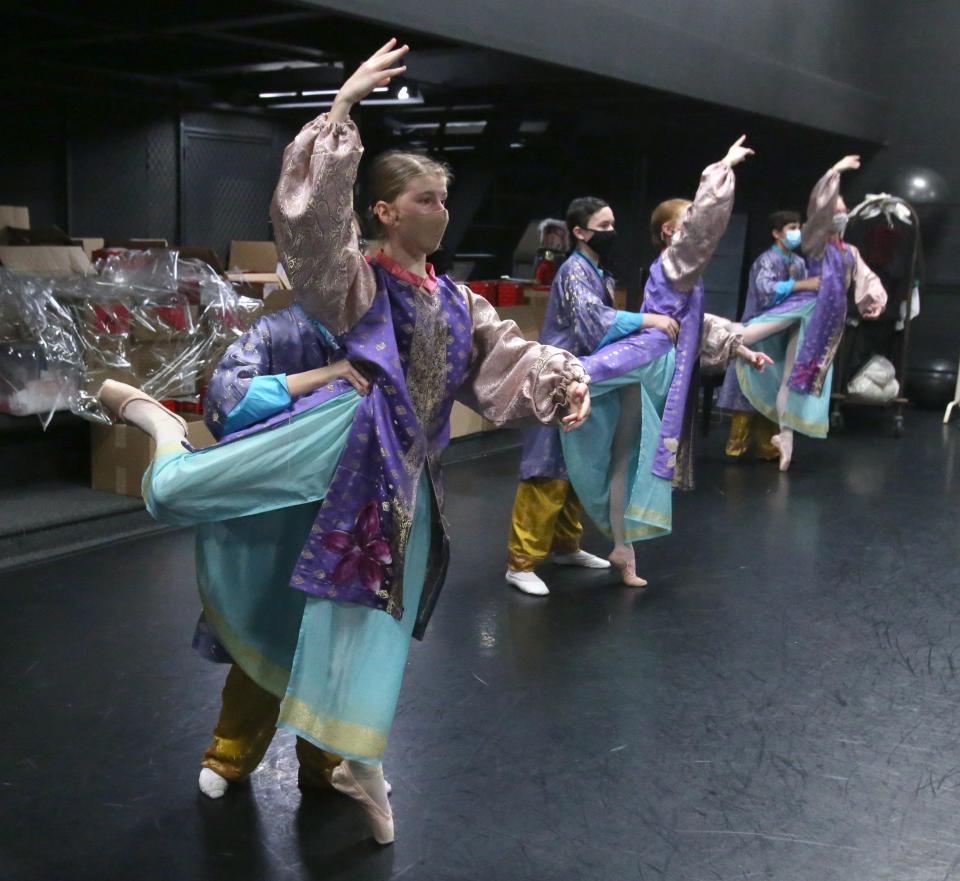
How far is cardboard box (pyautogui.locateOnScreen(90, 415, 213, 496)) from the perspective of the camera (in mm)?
4504

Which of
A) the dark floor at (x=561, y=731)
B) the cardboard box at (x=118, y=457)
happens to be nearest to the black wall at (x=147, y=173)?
the cardboard box at (x=118, y=457)

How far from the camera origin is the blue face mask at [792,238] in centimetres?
616

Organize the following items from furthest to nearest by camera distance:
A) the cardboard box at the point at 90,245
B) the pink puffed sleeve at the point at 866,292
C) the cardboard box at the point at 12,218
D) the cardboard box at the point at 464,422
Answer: the pink puffed sleeve at the point at 866,292 → the cardboard box at the point at 464,422 → the cardboard box at the point at 90,245 → the cardboard box at the point at 12,218

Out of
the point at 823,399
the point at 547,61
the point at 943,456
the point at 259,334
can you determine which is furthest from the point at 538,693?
the point at 943,456

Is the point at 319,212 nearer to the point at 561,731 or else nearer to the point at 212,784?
the point at 212,784

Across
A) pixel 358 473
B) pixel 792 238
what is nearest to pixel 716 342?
pixel 358 473

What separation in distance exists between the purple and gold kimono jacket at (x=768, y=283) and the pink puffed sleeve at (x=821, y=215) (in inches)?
4.3

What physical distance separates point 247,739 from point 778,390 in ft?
14.9

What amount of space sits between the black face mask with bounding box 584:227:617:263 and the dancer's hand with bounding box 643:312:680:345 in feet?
0.80

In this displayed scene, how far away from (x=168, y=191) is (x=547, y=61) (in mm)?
3337

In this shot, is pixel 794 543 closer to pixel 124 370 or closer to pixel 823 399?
pixel 823 399

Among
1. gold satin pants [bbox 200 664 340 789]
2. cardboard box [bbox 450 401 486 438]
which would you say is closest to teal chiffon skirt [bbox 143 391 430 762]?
gold satin pants [bbox 200 664 340 789]

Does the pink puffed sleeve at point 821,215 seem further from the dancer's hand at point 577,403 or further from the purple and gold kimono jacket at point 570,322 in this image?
the dancer's hand at point 577,403

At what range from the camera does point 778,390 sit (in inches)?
250
